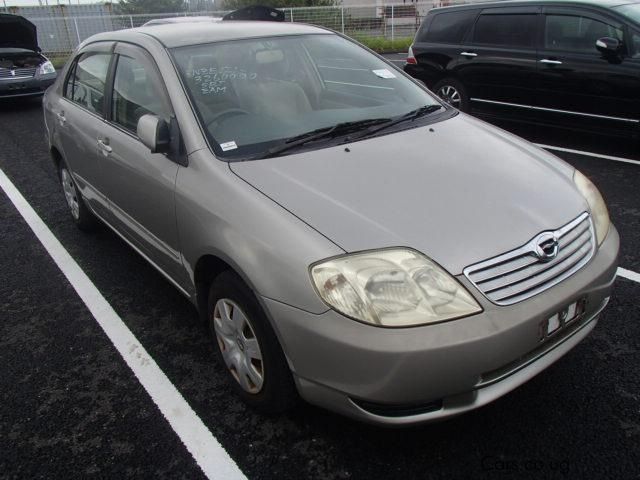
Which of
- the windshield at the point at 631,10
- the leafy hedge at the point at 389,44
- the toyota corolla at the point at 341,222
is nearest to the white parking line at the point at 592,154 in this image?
the windshield at the point at 631,10

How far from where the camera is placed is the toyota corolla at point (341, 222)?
6.09 feet

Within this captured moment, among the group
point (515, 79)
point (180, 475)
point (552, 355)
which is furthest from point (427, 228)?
point (515, 79)

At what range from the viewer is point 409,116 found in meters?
3.01

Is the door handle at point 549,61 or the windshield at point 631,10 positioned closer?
the windshield at point 631,10

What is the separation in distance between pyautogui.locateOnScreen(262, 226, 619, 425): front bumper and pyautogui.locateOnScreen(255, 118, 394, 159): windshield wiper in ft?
2.69

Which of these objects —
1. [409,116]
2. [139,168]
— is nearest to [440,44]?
[409,116]

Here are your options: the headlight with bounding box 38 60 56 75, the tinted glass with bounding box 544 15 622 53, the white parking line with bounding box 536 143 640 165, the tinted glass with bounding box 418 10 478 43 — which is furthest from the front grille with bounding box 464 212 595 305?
the headlight with bounding box 38 60 56 75

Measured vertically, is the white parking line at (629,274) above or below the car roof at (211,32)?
below

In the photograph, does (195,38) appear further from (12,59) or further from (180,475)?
(12,59)

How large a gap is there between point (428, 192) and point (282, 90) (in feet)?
3.61

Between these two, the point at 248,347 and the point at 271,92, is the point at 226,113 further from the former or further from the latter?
the point at 248,347

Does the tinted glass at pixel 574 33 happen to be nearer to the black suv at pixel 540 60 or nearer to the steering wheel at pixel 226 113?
the black suv at pixel 540 60

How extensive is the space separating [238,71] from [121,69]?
0.87 meters

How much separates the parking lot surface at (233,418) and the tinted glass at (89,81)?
128 cm
